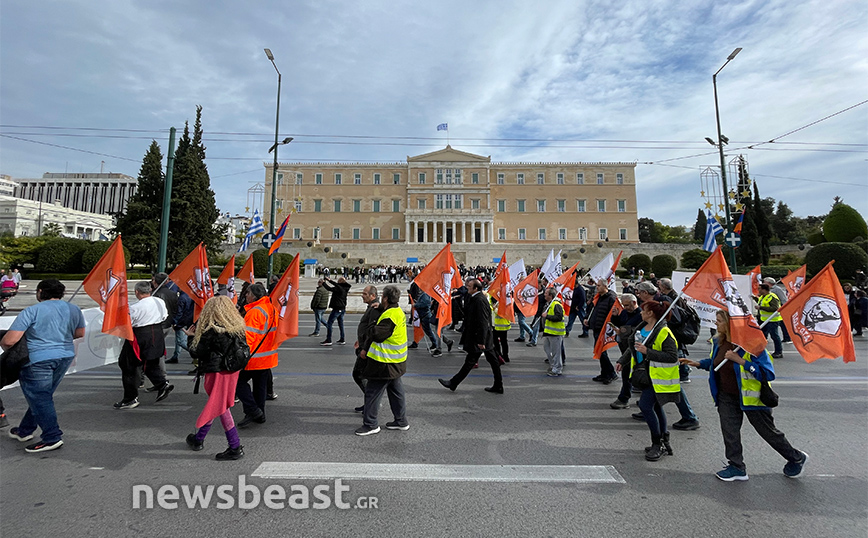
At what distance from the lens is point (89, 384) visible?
6297 millimetres

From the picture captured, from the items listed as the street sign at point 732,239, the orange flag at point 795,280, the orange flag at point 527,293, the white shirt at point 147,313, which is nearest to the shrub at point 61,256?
the white shirt at point 147,313

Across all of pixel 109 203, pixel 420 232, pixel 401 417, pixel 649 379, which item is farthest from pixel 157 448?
pixel 109 203

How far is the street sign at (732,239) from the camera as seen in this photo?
1620 cm

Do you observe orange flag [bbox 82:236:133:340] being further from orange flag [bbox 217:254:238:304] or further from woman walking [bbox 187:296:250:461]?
orange flag [bbox 217:254:238:304]

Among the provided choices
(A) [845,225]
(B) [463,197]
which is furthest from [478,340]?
(B) [463,197]

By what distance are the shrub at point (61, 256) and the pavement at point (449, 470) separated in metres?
29.5

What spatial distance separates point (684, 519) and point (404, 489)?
6.70 feet

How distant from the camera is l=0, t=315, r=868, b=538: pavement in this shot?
293cm

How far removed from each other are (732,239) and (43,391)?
1963 centimetres

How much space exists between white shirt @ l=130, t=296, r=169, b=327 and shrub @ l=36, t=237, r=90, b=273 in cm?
3065

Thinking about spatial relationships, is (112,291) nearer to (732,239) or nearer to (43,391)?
(43,391)

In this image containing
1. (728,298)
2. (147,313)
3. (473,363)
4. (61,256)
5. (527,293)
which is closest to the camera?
(728,298)

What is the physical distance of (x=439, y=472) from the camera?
145 inches

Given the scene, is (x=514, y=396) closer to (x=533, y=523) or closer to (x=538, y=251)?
(x=533, y=523)
